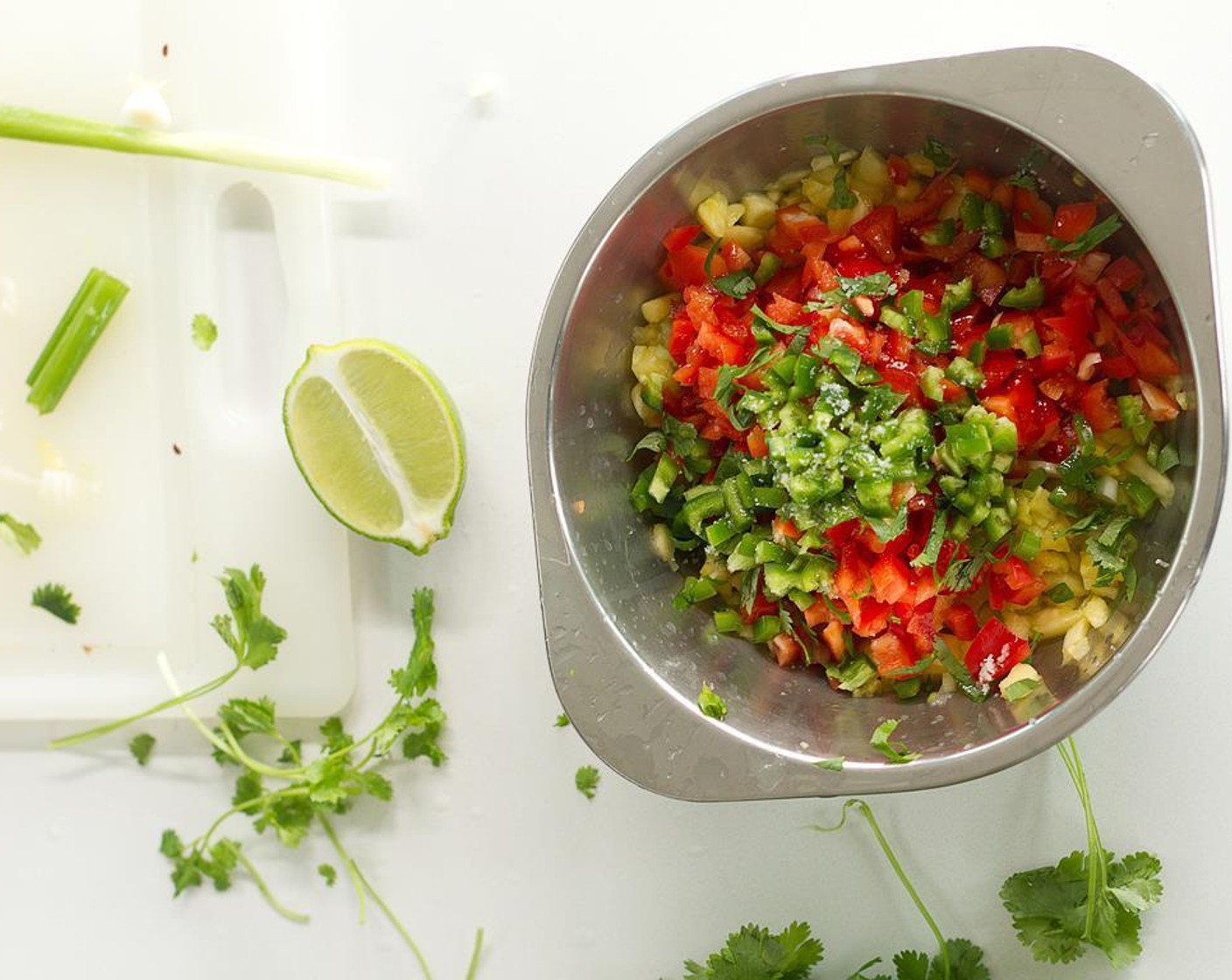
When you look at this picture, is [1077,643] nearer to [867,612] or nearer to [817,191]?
[867,612]

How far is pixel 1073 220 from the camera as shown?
5.55 ft

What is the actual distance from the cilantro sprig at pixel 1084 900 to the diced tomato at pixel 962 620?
0.28 metres

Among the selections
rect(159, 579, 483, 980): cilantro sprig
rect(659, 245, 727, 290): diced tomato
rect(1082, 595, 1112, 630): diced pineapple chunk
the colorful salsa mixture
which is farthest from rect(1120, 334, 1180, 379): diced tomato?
rect(159, 579, 483, 980): cilantro sprig

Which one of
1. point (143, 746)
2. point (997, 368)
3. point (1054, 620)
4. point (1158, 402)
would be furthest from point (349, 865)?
point (1158, 402)

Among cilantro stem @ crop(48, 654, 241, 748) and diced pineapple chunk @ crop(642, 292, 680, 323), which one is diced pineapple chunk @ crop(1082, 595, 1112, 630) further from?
cilantro stem @ crop(48, 654, 241, 748)

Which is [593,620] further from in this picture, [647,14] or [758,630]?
[647,14]

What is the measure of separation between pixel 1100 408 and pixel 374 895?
140cm

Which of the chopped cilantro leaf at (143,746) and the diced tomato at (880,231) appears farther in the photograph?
the chopped cilantro leaf at (143,746)

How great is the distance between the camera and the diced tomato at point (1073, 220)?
1.67 m

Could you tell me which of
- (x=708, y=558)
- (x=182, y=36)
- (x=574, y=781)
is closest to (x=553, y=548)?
(x=708, y=558)

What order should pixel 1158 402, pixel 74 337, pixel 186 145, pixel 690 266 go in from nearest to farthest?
pixel 1158 402 < pixel 690 266 < pixel 186 145 < pixel 74 337

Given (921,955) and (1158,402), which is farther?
(921,955)

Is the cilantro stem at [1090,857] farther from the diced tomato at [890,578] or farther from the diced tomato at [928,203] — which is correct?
the diced tomato at [928,203]

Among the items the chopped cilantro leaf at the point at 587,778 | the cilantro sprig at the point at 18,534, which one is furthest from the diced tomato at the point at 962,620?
the cilantro sprig at the point at 18,534
